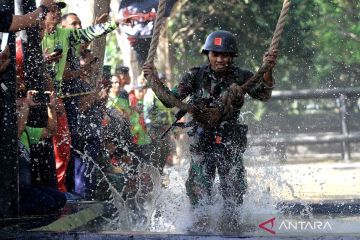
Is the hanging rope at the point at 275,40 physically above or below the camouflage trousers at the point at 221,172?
above

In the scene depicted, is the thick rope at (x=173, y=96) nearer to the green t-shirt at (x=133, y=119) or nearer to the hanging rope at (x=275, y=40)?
the hanging rope at (x=275, y=40)

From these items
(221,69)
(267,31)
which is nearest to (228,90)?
(221,69)

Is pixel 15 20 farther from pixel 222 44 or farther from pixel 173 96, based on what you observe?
pixel 222 44

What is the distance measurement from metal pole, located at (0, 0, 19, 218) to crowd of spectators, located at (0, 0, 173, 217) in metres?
0.14

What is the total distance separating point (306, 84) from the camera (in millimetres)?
27547

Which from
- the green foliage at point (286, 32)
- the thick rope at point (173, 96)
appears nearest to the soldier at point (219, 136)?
the thick rope at point (173, 96)

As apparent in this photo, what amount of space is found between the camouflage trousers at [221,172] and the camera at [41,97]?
1.39 meters

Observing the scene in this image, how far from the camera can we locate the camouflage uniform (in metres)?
7.47

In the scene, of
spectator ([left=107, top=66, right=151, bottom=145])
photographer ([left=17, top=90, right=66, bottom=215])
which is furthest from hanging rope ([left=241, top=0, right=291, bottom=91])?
spectator ([left=107, top=66, right=151, bottom=145])

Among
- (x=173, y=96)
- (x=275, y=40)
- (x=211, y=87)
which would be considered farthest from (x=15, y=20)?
(x=211, y=87)

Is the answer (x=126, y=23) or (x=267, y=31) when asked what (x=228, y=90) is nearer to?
(x=126, y=23)

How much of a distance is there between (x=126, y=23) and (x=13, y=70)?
8.88 ft

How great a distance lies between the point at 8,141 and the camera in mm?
6180

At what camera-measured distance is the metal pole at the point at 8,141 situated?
6.14 meters
